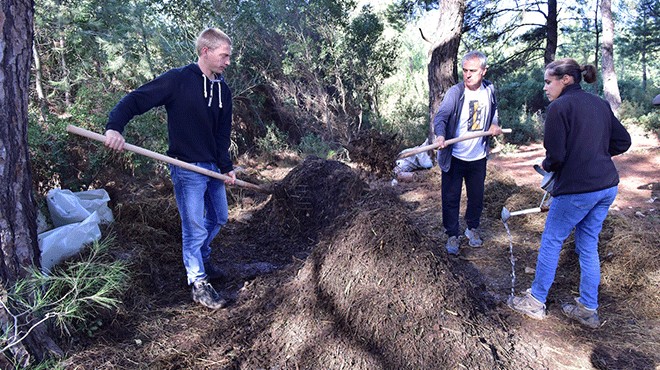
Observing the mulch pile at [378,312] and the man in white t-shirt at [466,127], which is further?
the man in white t-shirt at [466,127]

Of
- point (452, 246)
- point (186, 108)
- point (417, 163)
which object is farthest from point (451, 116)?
point (417, 163)

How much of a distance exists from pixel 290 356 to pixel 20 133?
1.94 metres

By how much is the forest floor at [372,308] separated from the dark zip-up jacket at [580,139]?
994 mm

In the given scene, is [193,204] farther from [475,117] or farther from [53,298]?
[475,117]

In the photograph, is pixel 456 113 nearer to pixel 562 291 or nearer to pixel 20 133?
pixel 562 291

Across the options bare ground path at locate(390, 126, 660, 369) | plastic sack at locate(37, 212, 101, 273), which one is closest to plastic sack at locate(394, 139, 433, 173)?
bare ground path at locate(390, 126, 660, 369)

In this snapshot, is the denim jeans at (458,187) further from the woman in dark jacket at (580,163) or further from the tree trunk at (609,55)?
the tree trunk at (609,55)

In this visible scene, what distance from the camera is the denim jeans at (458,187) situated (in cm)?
387

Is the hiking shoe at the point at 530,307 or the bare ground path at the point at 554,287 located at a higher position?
the hiking shoe at the point at 530,307

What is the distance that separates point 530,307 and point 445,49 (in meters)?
4.89

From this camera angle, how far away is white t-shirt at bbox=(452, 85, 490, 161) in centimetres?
374

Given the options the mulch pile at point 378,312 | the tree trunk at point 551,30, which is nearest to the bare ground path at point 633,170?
the tree trunk at point 551,30

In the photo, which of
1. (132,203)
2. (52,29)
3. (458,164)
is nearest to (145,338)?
(132,203)

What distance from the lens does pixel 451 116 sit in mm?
3754
